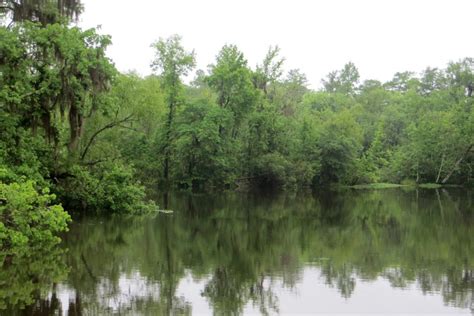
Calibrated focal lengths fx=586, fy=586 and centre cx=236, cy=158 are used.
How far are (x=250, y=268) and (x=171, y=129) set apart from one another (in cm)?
3348

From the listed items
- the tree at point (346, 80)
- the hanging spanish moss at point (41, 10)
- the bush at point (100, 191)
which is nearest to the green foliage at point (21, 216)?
the bush at point (100, 191)

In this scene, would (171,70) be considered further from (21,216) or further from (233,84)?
(21,216)

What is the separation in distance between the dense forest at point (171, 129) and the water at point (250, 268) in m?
2.04

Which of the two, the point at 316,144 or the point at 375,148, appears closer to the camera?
the point at 316,144

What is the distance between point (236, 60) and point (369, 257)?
34.7m

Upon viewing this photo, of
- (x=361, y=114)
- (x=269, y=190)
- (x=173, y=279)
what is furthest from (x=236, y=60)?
(x=173, y=279)

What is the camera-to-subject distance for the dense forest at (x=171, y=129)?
21.4 meters

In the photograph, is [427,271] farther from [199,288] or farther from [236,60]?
[236,60]

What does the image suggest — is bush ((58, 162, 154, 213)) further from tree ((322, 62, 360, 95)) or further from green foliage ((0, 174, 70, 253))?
tree ((322, 62, 360, 95))

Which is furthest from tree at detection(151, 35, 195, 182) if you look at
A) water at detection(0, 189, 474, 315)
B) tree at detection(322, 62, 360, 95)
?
tree at detection(322, 62, 360, 95)

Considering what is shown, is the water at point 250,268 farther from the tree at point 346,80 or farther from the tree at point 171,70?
the tree at point 346,80

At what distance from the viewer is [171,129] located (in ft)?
158

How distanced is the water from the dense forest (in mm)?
2041

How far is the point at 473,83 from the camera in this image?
68562mm
